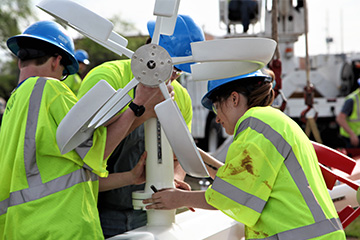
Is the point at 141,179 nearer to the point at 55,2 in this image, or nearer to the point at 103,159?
the point at 103,159

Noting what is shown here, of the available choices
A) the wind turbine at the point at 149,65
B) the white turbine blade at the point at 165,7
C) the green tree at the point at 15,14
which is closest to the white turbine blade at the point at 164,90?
the wind turbine at the point at 149,65

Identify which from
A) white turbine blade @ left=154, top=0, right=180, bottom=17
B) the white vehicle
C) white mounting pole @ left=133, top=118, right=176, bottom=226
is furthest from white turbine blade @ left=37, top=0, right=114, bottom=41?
the white vehicle

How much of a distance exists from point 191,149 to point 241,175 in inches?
8.1

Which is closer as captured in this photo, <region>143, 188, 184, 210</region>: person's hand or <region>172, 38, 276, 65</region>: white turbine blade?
<region>172, 38, 276, 65</region>: white turbine blade

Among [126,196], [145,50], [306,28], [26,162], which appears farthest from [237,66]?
[306,28]

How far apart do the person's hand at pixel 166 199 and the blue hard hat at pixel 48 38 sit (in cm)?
70

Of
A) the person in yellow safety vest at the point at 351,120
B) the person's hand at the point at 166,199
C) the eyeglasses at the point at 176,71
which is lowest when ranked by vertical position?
the person in yellow safety vest at the point at 351,120

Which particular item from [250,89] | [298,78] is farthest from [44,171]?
[298,78]

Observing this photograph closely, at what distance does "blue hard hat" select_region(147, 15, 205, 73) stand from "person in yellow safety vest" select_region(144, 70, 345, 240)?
44 centimetres

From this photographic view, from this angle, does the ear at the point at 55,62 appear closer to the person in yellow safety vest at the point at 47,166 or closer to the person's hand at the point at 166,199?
the person in yellow safety vest at the point at 47,166

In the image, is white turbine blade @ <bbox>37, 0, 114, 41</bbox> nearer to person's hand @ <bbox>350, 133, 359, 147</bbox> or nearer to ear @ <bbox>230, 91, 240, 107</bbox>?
ear @ <bbox>230, 91, 240, 107</bbox>

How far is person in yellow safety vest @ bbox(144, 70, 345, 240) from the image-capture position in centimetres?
169

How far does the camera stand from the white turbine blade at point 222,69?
5.83 feet

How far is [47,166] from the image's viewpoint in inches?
70.1
